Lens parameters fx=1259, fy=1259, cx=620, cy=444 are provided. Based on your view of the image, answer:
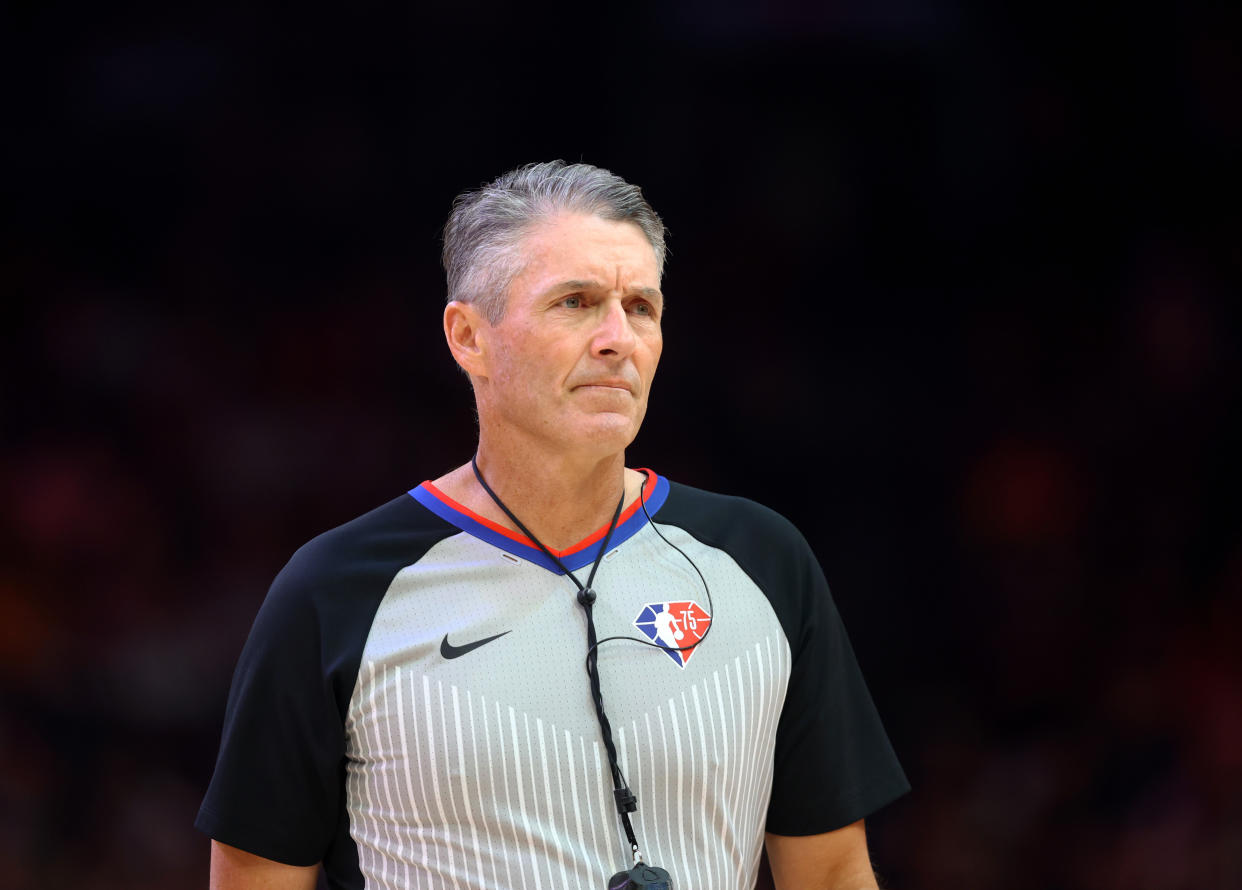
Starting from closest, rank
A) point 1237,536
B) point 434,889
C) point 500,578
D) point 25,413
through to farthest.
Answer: point 434,889
point 500,578
point 25,413
point 1237,536

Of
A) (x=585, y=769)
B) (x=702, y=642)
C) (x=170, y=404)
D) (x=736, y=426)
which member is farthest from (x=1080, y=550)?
(x=170, y=404)

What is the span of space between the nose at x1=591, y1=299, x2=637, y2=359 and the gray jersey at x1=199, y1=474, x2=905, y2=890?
0.28m

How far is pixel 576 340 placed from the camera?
1676 millimetres

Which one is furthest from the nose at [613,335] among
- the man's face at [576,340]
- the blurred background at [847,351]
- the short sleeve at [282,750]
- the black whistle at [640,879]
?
the blurred background at [847,351]

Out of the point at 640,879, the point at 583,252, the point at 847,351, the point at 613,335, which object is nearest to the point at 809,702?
the point at 640,879

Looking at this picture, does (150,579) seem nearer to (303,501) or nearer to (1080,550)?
(303,501)

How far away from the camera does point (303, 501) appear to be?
3059 mm

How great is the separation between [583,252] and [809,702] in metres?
0.72

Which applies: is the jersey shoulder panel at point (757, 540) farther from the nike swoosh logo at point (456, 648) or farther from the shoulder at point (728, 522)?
the nike swoosh logo at point (456, 648)

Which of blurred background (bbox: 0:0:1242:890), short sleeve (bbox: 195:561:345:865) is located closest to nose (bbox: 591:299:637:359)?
short sleeve (bbox: 195:561:345:865)

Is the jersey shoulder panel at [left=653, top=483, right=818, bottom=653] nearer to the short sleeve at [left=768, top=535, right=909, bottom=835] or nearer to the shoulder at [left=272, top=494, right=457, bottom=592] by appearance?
the short sleeve at [left=768, top=535, right=909, bottom=835]

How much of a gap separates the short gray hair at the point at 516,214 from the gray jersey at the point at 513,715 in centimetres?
31

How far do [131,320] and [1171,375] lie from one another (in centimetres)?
255

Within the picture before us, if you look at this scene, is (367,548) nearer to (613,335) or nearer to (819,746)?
(613,335)
